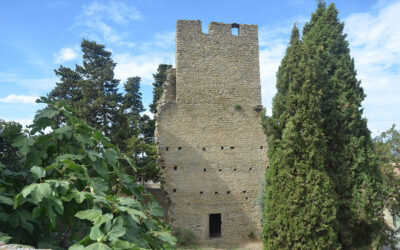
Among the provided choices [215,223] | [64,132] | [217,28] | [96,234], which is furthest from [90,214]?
[217,28]

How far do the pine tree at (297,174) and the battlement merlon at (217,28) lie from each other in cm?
338

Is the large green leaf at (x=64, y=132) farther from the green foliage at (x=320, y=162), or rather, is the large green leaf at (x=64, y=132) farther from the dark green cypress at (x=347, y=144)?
the dark green cypress at (x=347, y=144)

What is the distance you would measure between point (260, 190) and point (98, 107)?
12.6 m

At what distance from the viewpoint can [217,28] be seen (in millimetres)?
12008

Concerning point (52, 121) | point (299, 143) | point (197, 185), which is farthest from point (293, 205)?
point (52, 121)

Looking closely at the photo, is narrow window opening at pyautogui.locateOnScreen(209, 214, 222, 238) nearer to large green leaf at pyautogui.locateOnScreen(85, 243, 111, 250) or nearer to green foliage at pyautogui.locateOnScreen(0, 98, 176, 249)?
green foliage at pyautogui.locateOnScreen(0, 98, 176, 249)

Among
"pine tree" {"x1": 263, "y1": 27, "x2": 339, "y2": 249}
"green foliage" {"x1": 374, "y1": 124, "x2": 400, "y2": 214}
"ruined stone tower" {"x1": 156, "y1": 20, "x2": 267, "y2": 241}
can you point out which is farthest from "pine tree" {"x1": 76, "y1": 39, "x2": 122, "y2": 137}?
"green foliage" {"x1": 374, "y1": 124, "x2": 400, "y2": 214}

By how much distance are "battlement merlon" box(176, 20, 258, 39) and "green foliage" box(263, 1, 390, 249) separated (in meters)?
2.68

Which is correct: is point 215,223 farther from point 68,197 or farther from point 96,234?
point 96,234

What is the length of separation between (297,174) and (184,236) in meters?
4.65

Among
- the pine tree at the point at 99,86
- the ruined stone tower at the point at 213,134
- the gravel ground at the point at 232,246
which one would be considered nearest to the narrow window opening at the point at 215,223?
the ruined stone tower at the point at 213,134

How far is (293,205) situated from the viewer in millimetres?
8391

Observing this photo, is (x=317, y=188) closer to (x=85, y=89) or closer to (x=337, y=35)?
(x=337, y=35)

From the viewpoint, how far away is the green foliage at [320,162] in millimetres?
8312
